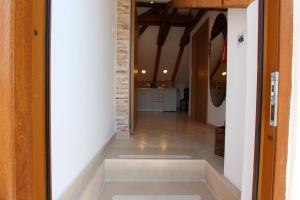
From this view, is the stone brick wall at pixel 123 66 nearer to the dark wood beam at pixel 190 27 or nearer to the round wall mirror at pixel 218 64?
the round wall mirror at pixel 218 64

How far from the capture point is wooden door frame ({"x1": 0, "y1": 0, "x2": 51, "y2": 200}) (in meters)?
0.41

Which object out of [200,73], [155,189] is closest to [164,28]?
[200,73]

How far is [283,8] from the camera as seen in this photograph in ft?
1.62

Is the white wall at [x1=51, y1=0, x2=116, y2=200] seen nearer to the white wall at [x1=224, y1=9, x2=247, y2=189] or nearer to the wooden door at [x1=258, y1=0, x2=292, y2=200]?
the wooden door at [x1=258, y1=0, x2=292, y2=200]

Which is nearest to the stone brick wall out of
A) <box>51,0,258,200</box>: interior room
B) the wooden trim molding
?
<box>51,0,258,200</box>: interior room

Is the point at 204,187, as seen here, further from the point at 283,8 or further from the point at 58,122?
the point at 283,8

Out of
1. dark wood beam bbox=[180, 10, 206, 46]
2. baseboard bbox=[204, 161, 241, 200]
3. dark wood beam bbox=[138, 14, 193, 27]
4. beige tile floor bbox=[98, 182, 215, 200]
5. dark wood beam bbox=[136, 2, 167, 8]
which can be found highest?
dark wood beam bbox=[136, 2, 167, 8]

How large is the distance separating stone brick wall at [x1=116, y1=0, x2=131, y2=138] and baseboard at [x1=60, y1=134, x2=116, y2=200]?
110 cm

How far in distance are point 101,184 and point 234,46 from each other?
1709mm

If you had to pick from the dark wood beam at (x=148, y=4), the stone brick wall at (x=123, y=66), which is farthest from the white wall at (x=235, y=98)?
the dark wood beam at (x=148, y=4)

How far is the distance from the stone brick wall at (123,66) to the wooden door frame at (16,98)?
2.65 metres

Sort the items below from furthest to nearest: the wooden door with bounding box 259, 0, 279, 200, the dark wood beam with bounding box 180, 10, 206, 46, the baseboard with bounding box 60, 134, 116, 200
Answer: the dark wood beam with bounding box 180, 10, 206, 46
the baseboard with bounding box 60, 134, 116, 200
the wooden door with bounding box 259, 0, 279, 200

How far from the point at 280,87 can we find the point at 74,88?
115 centimetres

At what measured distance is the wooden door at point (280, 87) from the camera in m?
0.49
